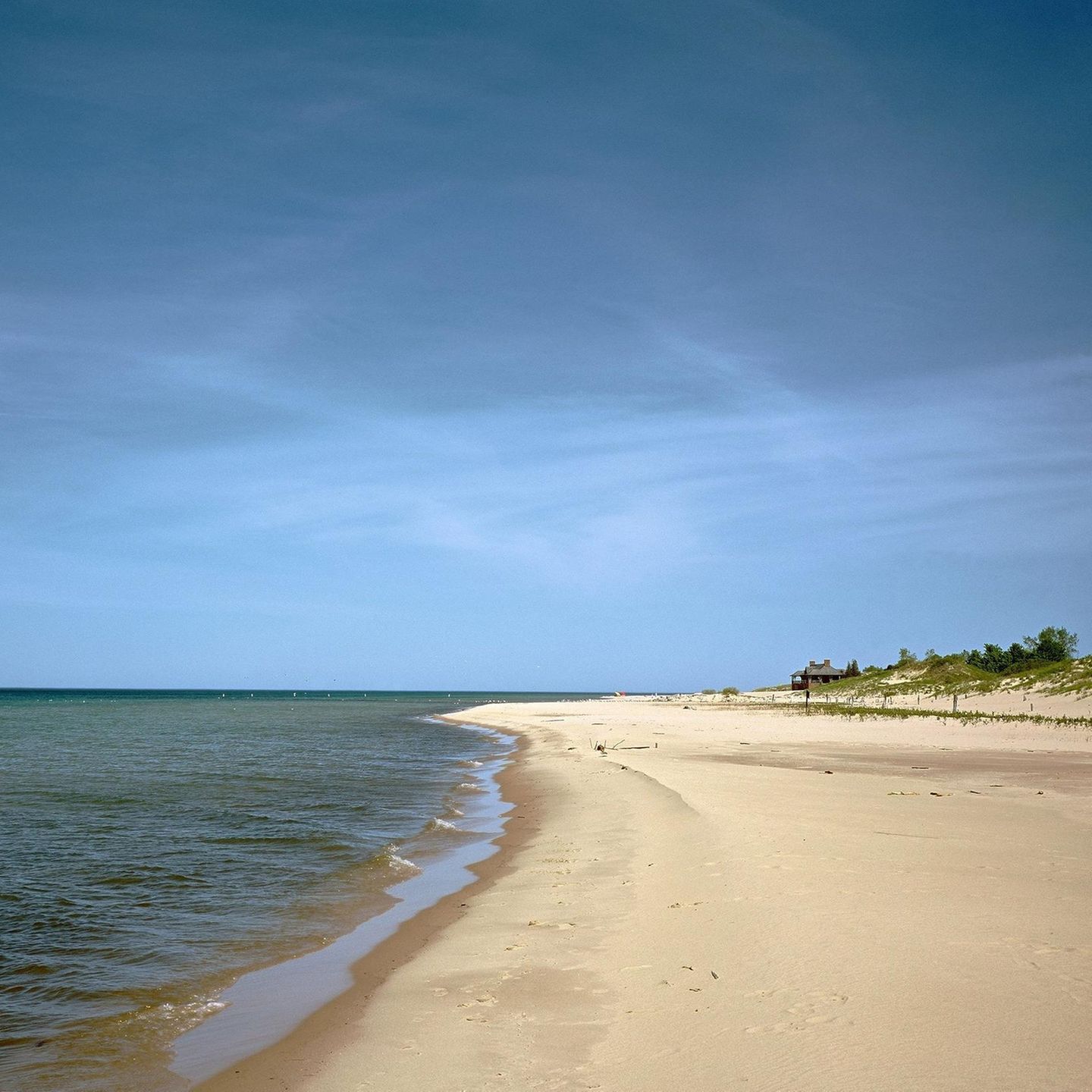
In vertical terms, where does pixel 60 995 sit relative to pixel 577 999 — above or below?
below

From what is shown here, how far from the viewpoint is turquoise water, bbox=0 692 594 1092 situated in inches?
305

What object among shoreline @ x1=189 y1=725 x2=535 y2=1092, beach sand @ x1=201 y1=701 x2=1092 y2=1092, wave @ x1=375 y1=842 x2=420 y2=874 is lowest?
wave @ x1=375 y1=842 x2=420 y2=874

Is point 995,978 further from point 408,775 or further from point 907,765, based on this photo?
point 408,775

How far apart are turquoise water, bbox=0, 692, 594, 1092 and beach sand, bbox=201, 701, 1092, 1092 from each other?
5.19ft

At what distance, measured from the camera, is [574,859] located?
46.1 feet

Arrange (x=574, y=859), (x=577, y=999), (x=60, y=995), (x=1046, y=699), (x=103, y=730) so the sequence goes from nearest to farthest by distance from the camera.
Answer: (x=577, y=999) → (x=60, y=995) → (x=574, y=859) → (x=1046, y=699) → (x=103, y=730)

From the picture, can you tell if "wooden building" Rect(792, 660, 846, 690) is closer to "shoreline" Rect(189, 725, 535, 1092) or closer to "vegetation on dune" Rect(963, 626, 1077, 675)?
"vegetation on dune" Rect(963, 626, 1077, 675)

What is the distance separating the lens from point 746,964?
7484 millimetres

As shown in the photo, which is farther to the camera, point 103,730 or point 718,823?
point 103,730

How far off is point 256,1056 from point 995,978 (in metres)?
6.34

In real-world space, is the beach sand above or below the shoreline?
above

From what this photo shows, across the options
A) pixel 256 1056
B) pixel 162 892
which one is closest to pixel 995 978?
pixel 256 1056

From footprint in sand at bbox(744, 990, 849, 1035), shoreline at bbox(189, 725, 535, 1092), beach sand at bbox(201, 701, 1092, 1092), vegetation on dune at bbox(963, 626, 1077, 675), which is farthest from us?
vegetation on dune at bbox(963, 626, 1077, 675)

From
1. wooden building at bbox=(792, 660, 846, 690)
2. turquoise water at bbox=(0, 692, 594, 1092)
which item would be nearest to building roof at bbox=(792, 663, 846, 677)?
wooden building at bbox=(792, 660, 846, 690)
